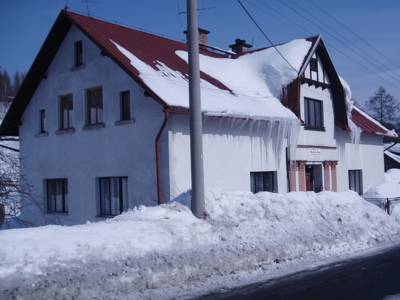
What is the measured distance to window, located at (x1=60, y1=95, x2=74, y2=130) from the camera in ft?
59.0

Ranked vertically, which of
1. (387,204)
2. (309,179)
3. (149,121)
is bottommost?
(387,204)

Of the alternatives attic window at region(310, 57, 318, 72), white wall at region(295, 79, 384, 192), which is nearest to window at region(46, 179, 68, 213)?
white wall at region(295, 79, 384, 192)

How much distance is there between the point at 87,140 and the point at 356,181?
1451cm

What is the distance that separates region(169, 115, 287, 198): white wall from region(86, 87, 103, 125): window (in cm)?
345

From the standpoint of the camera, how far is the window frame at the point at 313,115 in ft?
69.8

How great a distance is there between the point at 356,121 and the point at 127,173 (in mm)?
14296

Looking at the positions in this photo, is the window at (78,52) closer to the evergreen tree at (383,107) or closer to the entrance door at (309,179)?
the entrance door at (309,179)

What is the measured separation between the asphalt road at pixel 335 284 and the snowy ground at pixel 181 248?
0.48m

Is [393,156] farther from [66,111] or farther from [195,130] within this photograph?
[195,130]

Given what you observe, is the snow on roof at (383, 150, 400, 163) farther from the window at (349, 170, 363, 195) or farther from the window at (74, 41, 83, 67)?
the window at (74, 41, 83, 67)

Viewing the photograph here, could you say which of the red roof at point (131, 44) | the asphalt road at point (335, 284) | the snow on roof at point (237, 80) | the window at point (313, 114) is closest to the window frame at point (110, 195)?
the snow on roof at point (237, 80)

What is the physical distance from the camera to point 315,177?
22.2 meters

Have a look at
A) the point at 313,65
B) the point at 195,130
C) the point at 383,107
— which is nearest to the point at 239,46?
the point at 313,65

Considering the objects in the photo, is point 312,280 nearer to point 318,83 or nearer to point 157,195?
point 157,195
